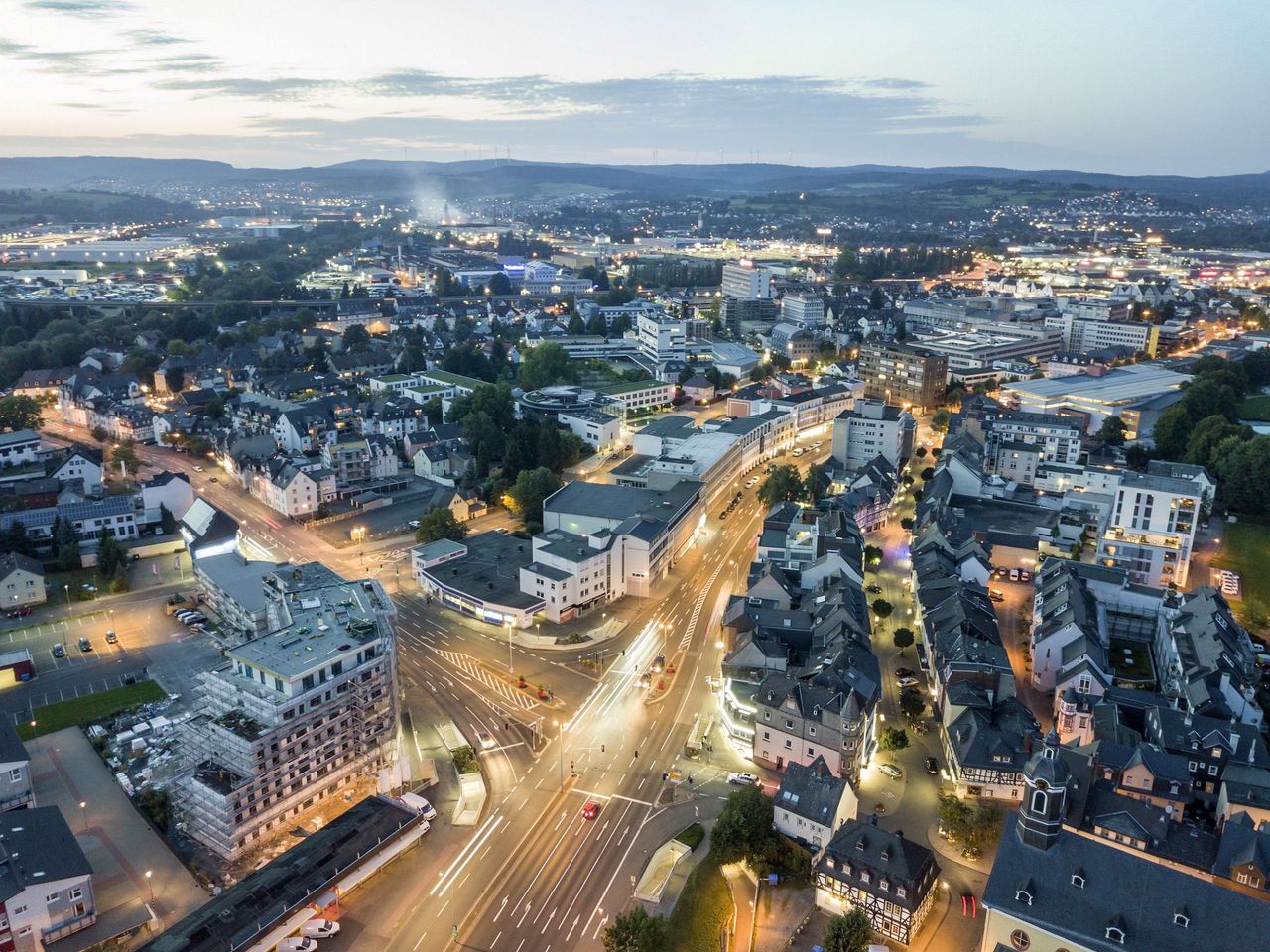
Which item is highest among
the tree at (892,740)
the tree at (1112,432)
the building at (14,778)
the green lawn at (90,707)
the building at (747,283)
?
the building at (747,283)

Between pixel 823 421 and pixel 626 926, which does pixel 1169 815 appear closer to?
pixel 626 926

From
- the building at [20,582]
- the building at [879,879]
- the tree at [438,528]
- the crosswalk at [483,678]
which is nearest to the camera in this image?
the building at [879,879]

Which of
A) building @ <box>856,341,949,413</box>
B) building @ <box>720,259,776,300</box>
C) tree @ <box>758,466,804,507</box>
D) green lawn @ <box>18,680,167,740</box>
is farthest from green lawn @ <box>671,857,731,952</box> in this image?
building @ <box>720,259,776,300</box>

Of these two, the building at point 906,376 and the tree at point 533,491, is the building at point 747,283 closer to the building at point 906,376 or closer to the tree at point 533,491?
the building at point 906,376

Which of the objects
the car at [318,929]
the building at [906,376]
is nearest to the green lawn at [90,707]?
the car at [318,929]

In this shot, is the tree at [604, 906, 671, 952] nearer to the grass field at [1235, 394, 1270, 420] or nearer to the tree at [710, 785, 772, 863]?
the tree at [710, 785, 772, 863]

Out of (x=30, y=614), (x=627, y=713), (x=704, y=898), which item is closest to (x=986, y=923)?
(x=704, y=898)
